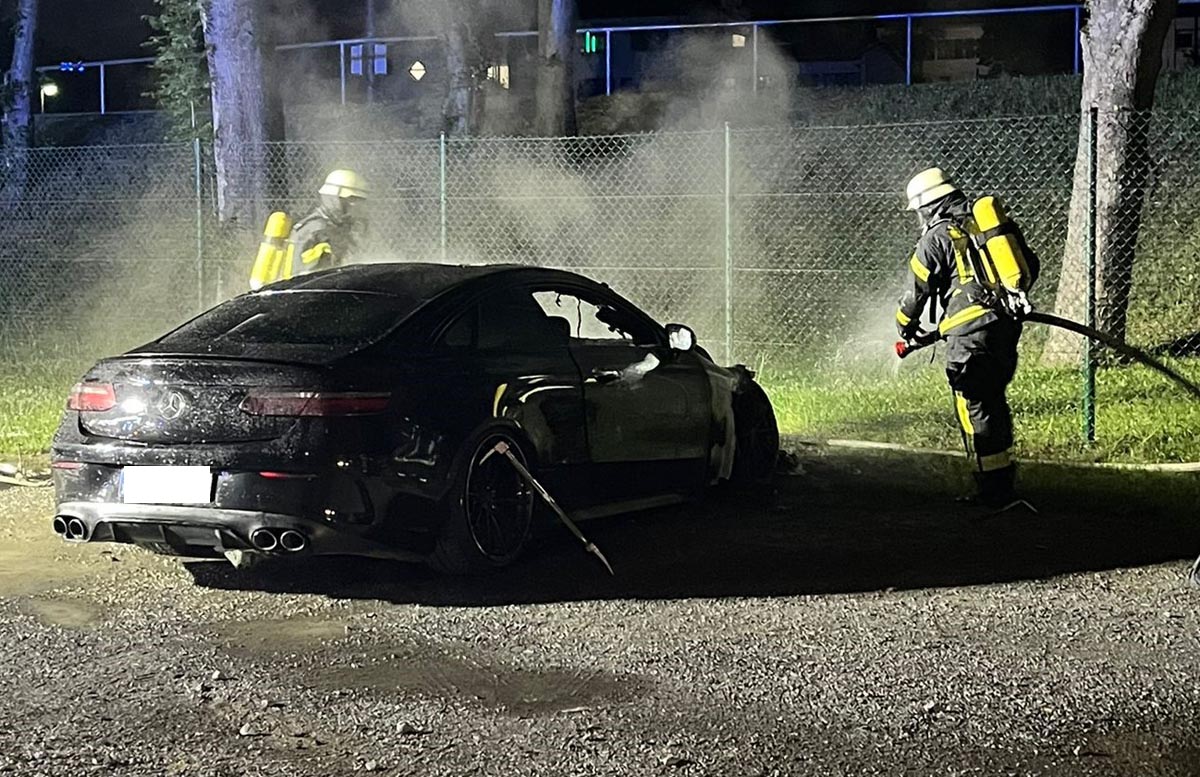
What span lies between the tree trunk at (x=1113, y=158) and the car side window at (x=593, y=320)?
590 centimetres

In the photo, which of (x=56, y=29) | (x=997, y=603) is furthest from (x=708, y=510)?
(x=56, y=29)

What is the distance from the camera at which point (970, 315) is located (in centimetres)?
819

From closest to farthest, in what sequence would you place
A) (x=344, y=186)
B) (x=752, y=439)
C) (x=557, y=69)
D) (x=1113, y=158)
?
(x=752, y=439), (x=344, y=186), (x=1113, y=158), (x=557, y=69)

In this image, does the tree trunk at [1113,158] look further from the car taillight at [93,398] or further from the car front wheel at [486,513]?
the car taillight at [93,398]

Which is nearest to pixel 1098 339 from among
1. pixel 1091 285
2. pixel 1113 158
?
pixel 1091 285

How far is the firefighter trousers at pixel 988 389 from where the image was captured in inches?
324

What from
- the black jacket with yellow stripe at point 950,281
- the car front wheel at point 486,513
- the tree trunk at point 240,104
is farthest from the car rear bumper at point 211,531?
the tree trunk at point 240,104

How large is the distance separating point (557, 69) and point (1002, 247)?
14472mm

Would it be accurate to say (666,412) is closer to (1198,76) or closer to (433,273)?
(433,273)

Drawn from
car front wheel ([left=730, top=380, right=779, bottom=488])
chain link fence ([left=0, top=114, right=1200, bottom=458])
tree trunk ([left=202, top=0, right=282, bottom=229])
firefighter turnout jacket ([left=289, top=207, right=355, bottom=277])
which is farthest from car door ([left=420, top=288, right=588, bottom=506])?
tree trunk ([left=202, top=0, right=282, bottom=229])

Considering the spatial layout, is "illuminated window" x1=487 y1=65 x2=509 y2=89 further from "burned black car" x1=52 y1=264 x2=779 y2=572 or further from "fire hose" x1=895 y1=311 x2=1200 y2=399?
"burned black car" x1=52 y1=264 x2=779 y2=572

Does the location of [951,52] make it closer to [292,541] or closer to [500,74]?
[500,74]

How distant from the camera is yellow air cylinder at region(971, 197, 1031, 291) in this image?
8.02 m

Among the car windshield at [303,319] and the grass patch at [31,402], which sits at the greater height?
the car windshield at [303,319]
